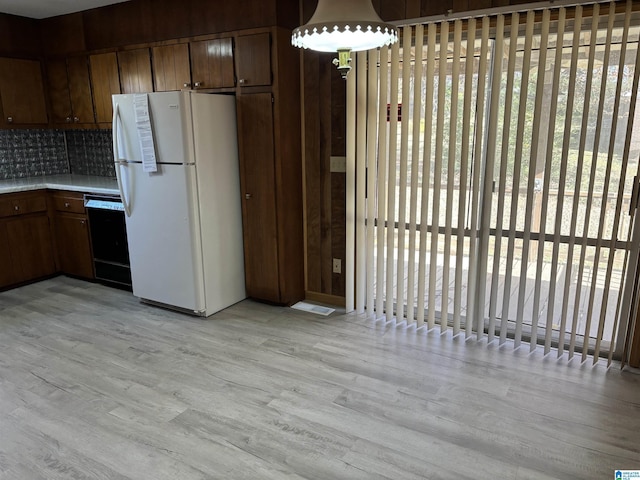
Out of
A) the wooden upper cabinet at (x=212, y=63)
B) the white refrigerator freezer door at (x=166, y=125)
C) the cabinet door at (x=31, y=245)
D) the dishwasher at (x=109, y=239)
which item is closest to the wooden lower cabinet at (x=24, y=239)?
the cabinet door at (x=31, y=245)

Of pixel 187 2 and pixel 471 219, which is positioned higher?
pixel 187 2

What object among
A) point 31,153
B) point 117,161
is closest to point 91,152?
point 31,153

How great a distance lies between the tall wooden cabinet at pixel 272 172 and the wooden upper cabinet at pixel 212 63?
0.38 feet

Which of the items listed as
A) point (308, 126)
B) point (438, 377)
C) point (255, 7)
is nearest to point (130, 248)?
point (308, 126)

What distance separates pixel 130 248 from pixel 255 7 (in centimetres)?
216

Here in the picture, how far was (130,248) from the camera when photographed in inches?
151

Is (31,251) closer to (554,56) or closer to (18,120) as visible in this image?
(18,120)

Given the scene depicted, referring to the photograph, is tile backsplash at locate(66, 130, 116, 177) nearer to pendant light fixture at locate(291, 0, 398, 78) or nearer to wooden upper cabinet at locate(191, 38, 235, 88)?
wooden upper cabinet at locate(191, 38, 235, 88)

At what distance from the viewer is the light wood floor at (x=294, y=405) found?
204 centimetres

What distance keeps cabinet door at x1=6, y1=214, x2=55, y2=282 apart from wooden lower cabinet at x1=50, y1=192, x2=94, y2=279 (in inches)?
3.8

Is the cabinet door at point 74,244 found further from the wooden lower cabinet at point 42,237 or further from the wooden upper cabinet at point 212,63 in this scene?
the wooden upper cabinet at point 212,63

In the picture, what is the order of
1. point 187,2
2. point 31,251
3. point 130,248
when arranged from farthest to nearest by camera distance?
point 31,251 < point 130,248 < point 187,2

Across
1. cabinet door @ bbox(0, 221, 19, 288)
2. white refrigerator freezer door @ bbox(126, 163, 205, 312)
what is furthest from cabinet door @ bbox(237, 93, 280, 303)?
cabinet door @ bbox(0, 221, 19, 288)

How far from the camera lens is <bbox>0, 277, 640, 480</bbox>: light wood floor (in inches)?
80.3
